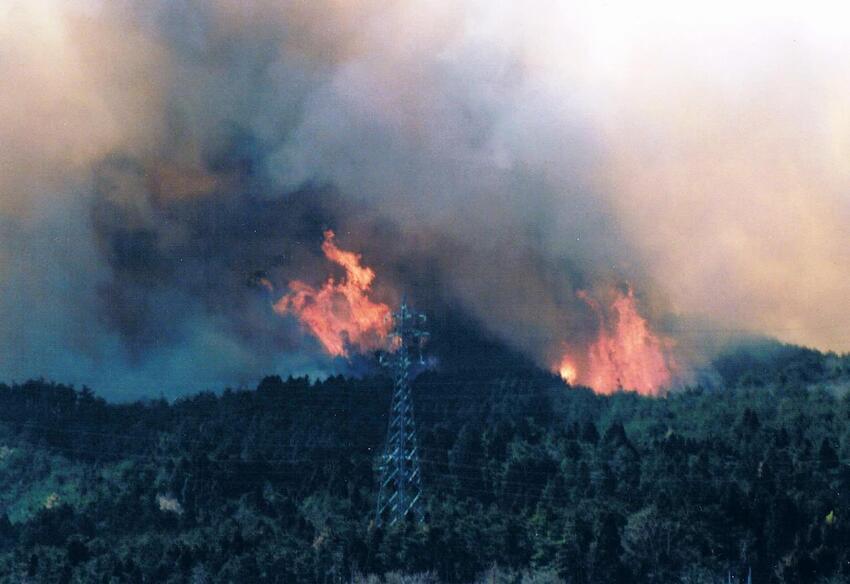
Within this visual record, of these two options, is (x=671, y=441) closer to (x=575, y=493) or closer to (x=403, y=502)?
(x=575, y=493)

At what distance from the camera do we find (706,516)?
11406cm

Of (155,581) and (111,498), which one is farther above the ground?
(111,498)

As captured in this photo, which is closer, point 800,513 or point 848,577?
point 848,577

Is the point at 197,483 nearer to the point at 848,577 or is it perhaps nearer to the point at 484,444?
the point at 484,444

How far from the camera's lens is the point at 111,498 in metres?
151

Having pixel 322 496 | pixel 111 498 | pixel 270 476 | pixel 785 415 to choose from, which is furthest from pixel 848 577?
pixel 111 498

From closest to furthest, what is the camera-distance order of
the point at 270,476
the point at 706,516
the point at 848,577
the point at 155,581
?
the point at 848,577, the point at 706,516, the point at 155,581, the point at 270,476

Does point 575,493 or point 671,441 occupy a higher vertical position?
point 671,441

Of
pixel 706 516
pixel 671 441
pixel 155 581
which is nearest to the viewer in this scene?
pixel 706 516

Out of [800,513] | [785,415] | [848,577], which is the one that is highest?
[785,415]

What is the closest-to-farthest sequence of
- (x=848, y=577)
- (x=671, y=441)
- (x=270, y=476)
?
(x=848, y=577) → (x=671, y=441) → (x=270, y=476)

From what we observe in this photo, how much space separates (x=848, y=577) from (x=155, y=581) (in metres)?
57.9

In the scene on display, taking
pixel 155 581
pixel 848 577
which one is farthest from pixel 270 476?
pixel 848 577

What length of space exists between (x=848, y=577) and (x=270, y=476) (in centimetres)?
6433
